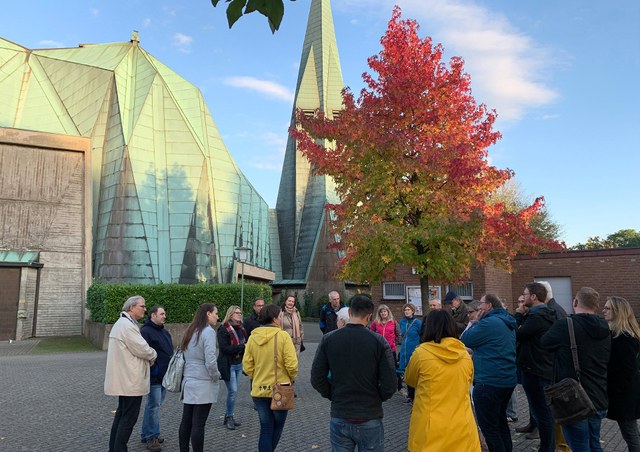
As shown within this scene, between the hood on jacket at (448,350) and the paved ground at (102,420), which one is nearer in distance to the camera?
the hood on jacket at (448,350)

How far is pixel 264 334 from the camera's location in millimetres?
4730

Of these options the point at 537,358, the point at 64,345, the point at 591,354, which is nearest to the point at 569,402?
the point at 591,354

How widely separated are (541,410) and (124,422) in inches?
177

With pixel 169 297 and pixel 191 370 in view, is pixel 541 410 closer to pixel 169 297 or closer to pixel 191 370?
pixel 191 370

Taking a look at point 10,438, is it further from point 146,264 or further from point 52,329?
point 146,264

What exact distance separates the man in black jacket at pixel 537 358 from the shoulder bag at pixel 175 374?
3.74m

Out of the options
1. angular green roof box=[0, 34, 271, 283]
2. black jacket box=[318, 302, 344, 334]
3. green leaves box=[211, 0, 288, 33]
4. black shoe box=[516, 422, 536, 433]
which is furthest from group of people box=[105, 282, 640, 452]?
angular green roof box=[0, 34, 271, 283]

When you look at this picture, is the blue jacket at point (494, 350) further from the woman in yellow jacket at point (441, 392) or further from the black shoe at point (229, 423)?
the black shoe at point (229, 423)

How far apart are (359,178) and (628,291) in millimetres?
13906

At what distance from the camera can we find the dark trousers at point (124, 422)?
4.95 m

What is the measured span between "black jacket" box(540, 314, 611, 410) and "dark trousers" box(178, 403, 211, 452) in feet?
11.7

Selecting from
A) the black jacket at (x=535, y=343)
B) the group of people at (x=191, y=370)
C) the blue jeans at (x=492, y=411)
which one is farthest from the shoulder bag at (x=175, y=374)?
the black jacket at (x=535, y=343)

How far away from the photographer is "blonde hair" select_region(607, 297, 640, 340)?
4359mm

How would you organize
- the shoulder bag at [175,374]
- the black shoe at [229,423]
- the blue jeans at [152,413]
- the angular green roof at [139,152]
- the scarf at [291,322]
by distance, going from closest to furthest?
the shoulder bag at [175,374]
the blue jeans at [152,413]
the black shoe at [229,423]
the scarf at [291,322]
the angular green roof at [139,152]
